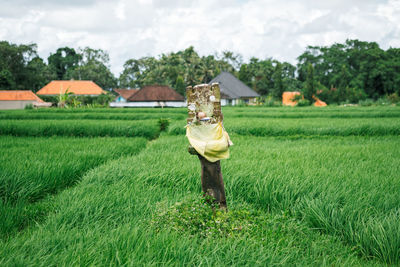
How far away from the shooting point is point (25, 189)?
3.17 metres

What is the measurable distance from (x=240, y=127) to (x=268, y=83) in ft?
112

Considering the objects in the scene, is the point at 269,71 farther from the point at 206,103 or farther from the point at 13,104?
the point at 206,103

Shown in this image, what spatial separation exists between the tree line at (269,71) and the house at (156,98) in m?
1.76

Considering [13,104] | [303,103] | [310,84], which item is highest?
[310,84]

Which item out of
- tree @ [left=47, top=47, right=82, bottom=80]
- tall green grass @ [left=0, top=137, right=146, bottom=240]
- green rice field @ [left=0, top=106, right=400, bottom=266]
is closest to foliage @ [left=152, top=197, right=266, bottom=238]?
green rice field @ [left=0, top=106, right=400, bottom=266]

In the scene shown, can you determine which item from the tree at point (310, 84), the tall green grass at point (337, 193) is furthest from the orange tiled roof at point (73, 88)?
the tall green grass at point (337, 193)

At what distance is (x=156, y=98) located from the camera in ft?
109

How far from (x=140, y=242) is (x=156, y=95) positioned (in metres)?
32.5

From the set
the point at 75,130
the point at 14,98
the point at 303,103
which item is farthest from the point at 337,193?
the point at 14,98

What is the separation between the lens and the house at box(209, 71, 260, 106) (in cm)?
3503

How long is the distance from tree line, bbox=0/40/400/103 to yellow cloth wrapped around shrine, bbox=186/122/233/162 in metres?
31.6

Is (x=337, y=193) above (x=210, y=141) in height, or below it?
below

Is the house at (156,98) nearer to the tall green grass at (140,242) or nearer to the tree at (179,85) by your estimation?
the tree at (179,85)

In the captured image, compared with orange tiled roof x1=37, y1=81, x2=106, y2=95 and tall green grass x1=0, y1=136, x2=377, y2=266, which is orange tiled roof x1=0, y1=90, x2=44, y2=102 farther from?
tall green grass x1=0, y1=136, x2=377, y2=266
